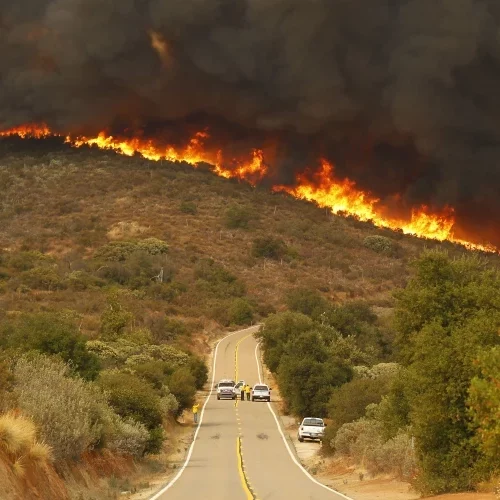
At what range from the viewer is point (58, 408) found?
615 inches

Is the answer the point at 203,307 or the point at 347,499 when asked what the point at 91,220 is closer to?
the point at 203,307

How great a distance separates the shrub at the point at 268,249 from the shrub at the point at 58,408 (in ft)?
269

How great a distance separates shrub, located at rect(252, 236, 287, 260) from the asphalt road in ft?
166

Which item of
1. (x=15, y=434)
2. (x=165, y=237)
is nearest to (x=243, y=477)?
(x=15, y=434)

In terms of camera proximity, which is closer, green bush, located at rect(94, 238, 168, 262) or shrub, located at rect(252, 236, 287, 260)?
green bush, located at rect(94, 238, 168, 262)

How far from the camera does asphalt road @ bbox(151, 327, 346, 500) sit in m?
17.5

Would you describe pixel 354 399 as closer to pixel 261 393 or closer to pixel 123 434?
pixel 123 434

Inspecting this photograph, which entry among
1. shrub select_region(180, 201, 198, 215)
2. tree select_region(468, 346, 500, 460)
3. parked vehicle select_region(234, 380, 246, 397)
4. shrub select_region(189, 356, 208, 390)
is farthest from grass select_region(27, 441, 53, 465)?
shrub select_region(180, 201, 198, 215)

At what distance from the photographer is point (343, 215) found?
128 meters

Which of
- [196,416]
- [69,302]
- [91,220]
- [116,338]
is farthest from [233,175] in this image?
[196,416]

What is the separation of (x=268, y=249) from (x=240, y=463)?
76.5 metres

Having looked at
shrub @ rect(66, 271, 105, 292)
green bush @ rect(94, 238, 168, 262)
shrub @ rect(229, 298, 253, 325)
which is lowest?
shrub @ rect(229, 298, 253, 325)

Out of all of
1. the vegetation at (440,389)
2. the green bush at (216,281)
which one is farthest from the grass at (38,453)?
the green bush at (216,281)

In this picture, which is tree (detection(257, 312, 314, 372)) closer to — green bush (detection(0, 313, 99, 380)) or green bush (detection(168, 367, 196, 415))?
green bush (detection(168, 367, 196, 415))
